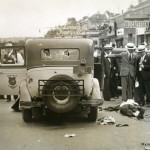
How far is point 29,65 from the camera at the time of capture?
11938 millimetres

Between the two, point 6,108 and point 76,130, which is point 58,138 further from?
point 6,108

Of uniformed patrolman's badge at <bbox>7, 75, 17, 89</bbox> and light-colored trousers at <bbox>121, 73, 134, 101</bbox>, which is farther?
light-colored trousers at <bbox>121, 73, 134, 101</bbox>

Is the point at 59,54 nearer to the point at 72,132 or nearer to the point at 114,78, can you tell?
the point at 72,132

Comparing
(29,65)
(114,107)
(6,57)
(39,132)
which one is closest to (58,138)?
(39,132)

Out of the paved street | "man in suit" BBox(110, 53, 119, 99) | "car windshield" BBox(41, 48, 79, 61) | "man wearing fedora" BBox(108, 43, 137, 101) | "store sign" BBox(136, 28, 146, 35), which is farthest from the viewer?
"store sign" BBox(136, 28, 146, 35)

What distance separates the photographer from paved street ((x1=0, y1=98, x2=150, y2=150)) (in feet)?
28.5

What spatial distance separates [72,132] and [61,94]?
1.06 meters

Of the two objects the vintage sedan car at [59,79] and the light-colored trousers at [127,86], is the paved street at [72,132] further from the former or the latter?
the light-colored trousers at [127,86]

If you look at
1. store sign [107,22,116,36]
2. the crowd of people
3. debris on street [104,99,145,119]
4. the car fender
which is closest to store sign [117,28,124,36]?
store sign [107,22,116,36]

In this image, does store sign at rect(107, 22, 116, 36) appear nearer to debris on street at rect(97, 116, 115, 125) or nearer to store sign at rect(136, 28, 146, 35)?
store sign at rect(136, 28, 146, 35)

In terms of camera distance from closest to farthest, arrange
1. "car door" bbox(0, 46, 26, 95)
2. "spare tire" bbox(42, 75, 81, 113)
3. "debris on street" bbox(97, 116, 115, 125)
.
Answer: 1. "spare tire" bbox(42, 75, 81, 113)
2. "debris on street" bbox(97, 116, 115, 125)
3. "car door" bbox(0, 46, 26, 95)

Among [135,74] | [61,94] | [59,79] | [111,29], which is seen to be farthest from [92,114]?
[111,29]

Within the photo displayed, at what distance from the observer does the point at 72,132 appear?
10250 millimetres

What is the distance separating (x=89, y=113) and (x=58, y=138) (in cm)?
230
